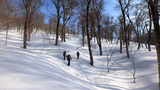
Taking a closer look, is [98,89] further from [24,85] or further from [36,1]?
[36,1]

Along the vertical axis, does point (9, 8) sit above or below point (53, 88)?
above

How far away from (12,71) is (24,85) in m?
0.87

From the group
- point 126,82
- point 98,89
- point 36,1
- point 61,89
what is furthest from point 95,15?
point 61,89

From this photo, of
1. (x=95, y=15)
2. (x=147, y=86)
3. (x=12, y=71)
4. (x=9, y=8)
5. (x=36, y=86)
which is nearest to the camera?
(x=36, y=86)

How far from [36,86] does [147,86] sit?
6734mm

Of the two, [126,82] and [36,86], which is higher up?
[36,86]

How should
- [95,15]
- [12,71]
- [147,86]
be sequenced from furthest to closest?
[95,15], [147,86], [12,71]

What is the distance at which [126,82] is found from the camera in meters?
6.18

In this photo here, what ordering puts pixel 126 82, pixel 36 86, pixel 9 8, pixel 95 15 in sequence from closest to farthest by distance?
pixel 36 86
pixel 126 82
pixel 9 8
pixel 95 15

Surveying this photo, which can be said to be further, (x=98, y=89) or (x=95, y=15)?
(x=95, y=15)

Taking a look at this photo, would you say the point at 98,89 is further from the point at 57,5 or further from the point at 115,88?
the point at 57,5

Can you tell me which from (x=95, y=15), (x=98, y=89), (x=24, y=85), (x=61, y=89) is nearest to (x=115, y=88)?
(x=98, y=89)

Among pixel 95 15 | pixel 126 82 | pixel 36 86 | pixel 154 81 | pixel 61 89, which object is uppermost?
pixel 95 15

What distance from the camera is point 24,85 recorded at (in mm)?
2258
